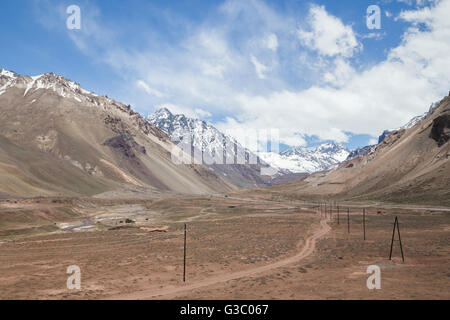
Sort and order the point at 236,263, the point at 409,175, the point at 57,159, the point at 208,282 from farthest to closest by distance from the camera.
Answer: the point at 57,159, the point at 409,175, the point at 236,263, the point at 208,282

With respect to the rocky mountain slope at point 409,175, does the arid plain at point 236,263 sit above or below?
below

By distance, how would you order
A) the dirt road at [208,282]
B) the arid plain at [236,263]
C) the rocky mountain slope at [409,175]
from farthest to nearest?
the rocky mountain slope at [409,175]
the arid plain at [236,263]
the dirt road at [208,282]

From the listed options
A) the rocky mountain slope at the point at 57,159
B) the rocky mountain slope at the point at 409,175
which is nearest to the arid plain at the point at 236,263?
the rocky mountain slope at the point at 409,175

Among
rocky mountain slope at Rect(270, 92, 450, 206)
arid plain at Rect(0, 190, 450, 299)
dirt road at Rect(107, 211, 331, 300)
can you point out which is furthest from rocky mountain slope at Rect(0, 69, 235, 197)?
rocky mountain slope at Rect(270, 92, 450, 206)

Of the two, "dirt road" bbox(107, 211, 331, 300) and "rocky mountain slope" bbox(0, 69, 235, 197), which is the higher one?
"rocky mountain slope" bbox(0, 69, 235, 197)

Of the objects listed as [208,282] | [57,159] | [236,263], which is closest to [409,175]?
[236,263]

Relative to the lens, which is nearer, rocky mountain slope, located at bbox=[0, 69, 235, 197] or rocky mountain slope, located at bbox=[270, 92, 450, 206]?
rocky mountain slope, located at bbox=[270, 92, 450, 206]

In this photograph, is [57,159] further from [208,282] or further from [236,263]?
[208,282]

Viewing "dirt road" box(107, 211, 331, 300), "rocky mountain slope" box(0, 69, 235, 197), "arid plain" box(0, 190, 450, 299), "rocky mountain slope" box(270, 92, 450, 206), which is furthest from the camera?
"rocky mountain slope" box(0, 69, 235, 197)

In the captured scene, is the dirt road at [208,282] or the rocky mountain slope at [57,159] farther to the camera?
the rocky mountain slope at [57,159]

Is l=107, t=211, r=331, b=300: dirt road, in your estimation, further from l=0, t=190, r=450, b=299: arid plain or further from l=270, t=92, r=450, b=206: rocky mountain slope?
l=270, t=92, r=450, b=206: rocky mountain slope

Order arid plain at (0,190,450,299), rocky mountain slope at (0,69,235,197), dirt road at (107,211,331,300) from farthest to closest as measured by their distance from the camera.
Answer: rocky mountain slope at (0,69,235,197)
arid plain at (0,190,450,299)
dirt road at (107,211,331,300)

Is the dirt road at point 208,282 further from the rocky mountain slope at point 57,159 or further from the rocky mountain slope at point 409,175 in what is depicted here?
the rocky mountain slope at point 57,159
